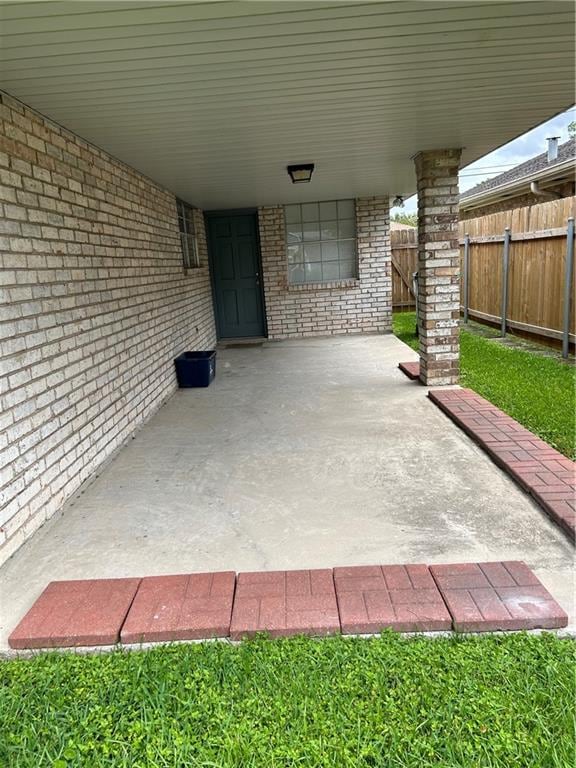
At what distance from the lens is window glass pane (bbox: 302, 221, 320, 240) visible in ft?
31.9

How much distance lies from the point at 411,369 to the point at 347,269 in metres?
4.22

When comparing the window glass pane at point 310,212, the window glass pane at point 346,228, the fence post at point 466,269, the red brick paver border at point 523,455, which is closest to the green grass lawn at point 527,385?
the red brick paver border at point 523,455

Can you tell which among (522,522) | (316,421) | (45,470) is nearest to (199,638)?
(45,470)

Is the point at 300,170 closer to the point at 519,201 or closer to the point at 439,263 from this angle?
the point at 439,263

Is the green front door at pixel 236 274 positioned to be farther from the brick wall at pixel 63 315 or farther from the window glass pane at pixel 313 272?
the brick wall at pixel 63 315

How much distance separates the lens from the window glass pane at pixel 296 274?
9922mm

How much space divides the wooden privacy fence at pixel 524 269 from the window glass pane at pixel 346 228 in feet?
7.56

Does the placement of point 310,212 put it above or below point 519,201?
below

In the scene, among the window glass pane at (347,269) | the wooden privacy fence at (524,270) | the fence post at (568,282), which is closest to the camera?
the fence post at (568,282)

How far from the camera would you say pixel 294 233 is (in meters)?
9.75

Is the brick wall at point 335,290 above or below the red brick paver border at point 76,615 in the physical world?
above

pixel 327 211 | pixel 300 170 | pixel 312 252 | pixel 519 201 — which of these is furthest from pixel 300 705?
pixel 519 201

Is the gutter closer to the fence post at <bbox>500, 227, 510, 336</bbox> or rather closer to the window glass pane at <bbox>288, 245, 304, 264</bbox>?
the fence post at <bbox>500, 227, 510, 336</bbox>

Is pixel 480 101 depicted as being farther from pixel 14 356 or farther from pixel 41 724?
pixel 41 724
